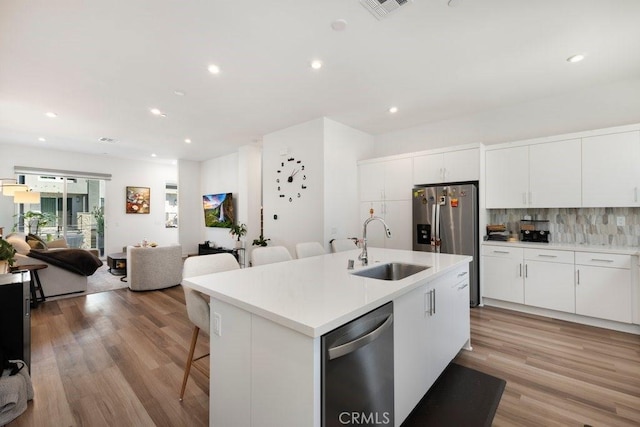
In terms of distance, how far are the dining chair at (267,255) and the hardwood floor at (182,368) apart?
957 millimetres

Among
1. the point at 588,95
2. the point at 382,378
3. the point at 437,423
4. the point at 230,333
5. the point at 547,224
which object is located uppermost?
the point at 588,95

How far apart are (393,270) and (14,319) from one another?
9.33 feet

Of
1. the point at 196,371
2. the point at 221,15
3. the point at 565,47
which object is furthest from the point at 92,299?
the point at 565,47

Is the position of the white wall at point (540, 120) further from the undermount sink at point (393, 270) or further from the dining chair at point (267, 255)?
the dining chair at point (267, 255)

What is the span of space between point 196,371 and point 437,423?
1.82 m

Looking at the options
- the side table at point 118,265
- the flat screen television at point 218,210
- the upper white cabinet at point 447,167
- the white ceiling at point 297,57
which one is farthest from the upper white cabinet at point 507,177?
the side table at point 118,265

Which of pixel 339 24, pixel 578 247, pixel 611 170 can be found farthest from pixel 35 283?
pixel 611 170

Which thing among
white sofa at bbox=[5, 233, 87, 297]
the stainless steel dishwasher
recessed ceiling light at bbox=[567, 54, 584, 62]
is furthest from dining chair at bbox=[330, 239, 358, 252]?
white sofa at bbox=[5, 233, 87, 297]

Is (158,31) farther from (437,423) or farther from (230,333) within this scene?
(437,423)

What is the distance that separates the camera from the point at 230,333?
1.39 meters

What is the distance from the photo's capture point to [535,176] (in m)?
3.63

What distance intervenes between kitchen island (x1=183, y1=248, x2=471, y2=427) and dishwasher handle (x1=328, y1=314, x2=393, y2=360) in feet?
0.23

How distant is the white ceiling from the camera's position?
218 centimetres

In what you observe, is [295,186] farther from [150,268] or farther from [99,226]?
[99,226]
